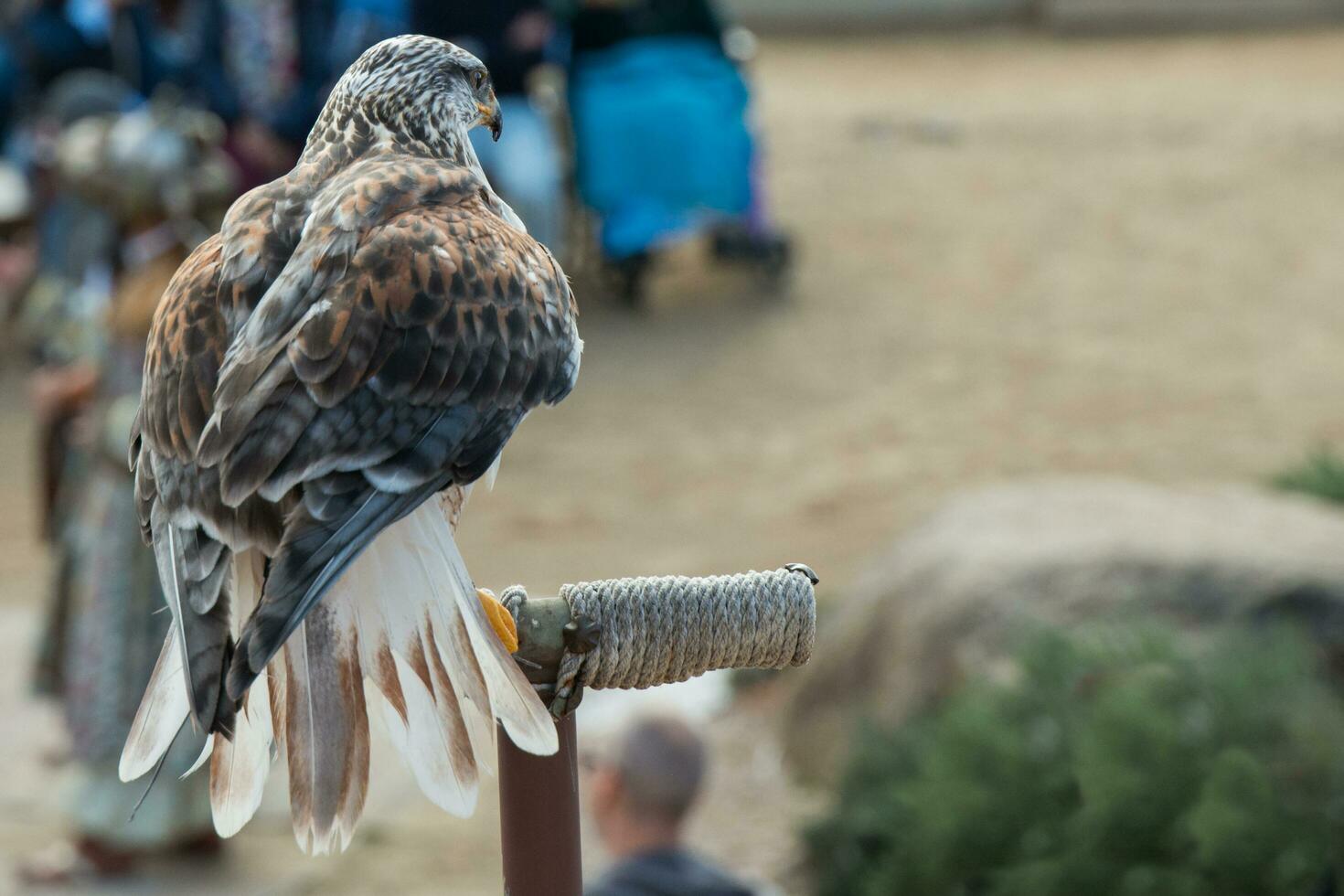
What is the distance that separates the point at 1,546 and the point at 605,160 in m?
4.14

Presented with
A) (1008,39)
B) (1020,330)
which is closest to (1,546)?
(1020,330)

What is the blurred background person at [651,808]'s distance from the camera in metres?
3.34

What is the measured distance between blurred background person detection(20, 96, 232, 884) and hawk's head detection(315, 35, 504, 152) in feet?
9.32

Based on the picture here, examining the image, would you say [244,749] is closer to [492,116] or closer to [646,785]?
[492,116]

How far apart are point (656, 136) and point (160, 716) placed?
29.0 ft

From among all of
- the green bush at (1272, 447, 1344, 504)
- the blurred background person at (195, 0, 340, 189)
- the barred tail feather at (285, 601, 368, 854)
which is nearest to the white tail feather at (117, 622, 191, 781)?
the barred tail feather at (285, 601, 368, 854)

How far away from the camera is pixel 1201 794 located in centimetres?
371

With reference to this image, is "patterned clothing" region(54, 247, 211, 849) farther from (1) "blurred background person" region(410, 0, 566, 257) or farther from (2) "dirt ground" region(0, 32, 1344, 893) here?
(1) "blurred background person" region(410, 0, 566, 257)

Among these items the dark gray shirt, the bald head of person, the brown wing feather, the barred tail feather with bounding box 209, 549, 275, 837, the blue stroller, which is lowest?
the dark gray shirt

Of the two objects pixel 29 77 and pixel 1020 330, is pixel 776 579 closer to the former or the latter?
pixel 1020 330

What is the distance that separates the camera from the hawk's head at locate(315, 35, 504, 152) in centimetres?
189

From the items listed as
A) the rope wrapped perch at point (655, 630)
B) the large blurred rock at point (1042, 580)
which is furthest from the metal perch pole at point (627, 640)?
the large blurred rock at point (1042, 580)

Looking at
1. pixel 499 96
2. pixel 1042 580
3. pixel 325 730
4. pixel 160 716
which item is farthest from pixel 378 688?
pixel 499 96

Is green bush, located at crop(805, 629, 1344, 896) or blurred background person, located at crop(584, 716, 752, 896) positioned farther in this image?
green bush, located at crop(805, 629, 1344, 896)
